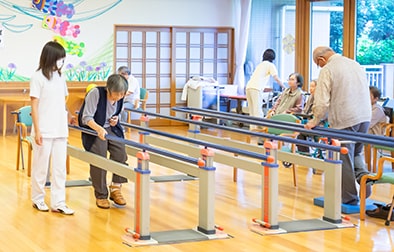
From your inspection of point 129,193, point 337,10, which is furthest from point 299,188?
point 337,10

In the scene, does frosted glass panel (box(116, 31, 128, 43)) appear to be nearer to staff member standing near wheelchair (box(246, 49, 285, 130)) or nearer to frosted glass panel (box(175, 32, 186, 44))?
frosted glass panel (box(175, 32, 186, 44))

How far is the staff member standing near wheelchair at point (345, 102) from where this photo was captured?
613cm

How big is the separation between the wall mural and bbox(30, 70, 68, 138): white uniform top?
22.3ft

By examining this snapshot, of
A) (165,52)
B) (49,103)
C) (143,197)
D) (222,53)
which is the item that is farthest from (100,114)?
(222,53)

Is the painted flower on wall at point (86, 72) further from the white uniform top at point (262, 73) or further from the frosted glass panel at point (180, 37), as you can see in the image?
the white uniform top at point (262, 73)

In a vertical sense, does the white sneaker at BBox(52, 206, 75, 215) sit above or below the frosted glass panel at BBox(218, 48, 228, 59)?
below

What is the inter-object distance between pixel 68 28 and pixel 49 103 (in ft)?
23.8

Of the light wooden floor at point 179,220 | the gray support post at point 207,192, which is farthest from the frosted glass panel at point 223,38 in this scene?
the gray support post at point 207,192

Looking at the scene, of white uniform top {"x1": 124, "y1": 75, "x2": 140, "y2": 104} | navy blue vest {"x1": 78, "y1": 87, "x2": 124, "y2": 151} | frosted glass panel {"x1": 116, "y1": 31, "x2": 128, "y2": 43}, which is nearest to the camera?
navy blue vest {"x1": 78, "y1": 87, "x2": 124, "y2": 151}

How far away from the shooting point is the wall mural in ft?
40.7

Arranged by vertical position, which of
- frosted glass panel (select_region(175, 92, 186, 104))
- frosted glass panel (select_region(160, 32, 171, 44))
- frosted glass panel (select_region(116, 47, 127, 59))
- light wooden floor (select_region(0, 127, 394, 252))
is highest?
frosted glass panel (select_region(160, 32, 171, 44))

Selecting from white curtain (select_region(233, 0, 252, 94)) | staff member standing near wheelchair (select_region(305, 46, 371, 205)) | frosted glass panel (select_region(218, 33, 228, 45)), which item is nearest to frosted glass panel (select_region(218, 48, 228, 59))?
frosted glass panel (select_region(218, 33, 228, 45))

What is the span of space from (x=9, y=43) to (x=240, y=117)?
21.5 feet

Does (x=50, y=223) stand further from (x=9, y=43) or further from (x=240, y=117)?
(x=9, y=43)
